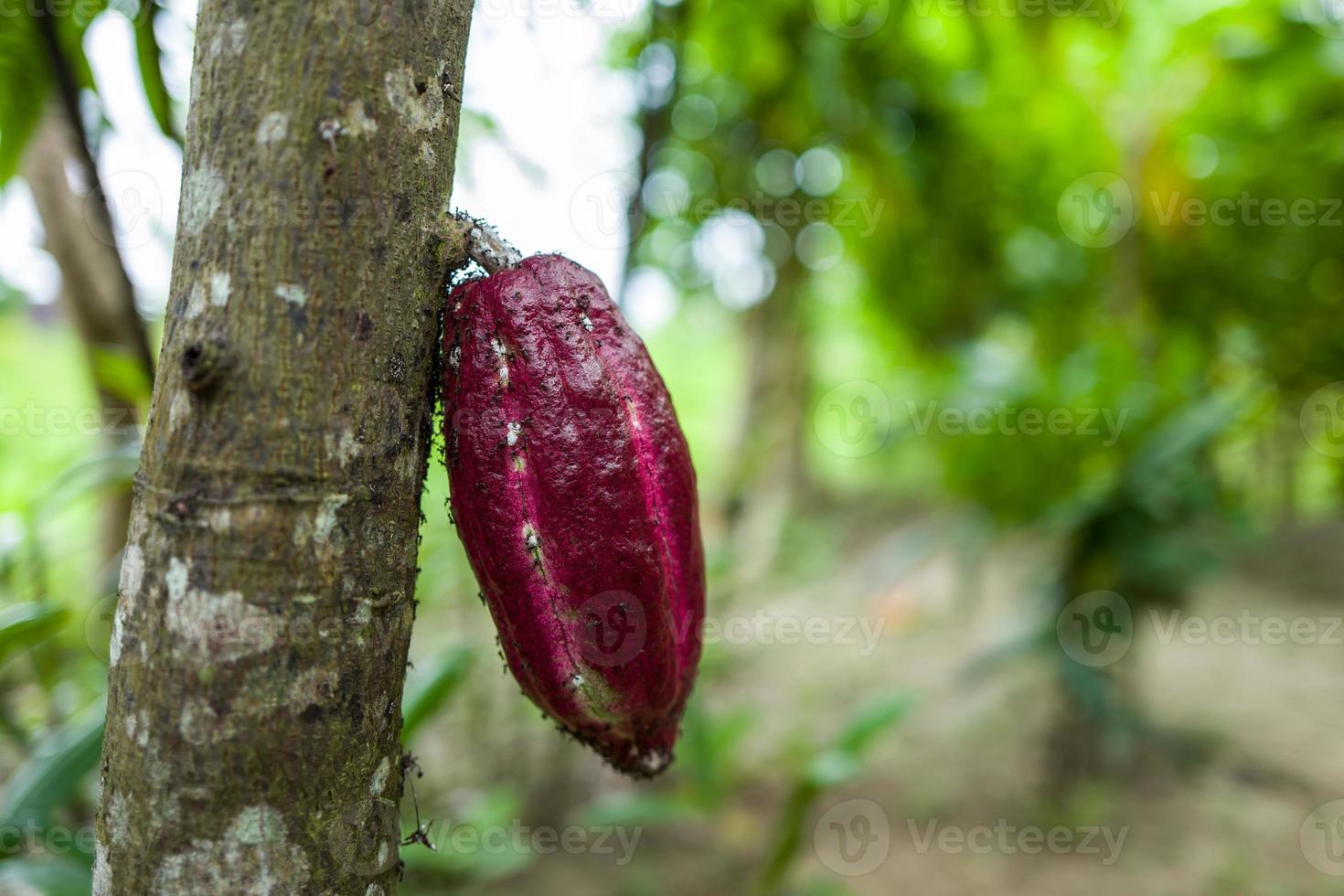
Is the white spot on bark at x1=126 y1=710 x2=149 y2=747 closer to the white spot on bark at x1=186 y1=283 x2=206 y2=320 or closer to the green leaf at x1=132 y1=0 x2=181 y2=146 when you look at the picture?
the white spot on bark at x1=186 y1=283 x2=206 y2=320


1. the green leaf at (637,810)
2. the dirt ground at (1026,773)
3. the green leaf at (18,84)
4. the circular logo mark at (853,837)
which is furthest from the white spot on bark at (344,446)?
the circular logo mark at (853,837)

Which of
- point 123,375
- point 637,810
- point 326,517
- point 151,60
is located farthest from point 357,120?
point 637,810

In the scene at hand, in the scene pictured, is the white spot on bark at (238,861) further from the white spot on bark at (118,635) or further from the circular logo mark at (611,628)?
the circular logo mark at (611,628)

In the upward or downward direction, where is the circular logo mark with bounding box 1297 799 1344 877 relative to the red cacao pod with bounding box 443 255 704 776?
downward

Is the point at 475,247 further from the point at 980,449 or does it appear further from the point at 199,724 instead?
the point at 980,449

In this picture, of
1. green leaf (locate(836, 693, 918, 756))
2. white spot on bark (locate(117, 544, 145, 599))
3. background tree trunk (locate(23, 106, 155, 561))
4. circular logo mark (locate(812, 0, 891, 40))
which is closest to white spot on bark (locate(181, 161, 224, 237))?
white spot on bark (locate(117, 544, 145, 599))

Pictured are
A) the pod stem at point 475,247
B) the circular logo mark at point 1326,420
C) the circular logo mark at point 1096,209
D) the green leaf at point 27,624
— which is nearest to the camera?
the pod stem at point 475,247

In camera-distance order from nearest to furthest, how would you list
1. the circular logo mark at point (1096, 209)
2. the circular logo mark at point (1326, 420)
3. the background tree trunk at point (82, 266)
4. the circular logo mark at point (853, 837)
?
the background tree trunk at point (82, 266) → the circular logo mark at point (853, 837) → the circular logo mark at point (1096, 209) → the circular logo mark at point (1326, 420)
